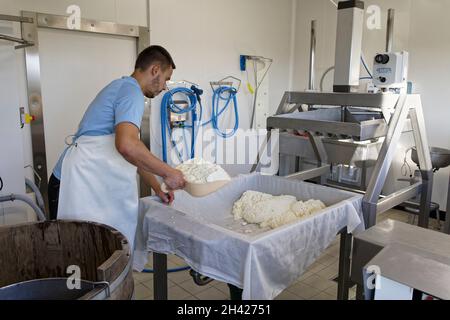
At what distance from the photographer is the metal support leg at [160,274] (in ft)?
6.20

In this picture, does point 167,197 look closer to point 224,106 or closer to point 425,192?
point 425,192

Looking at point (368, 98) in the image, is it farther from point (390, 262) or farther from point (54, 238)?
point (54, 238)

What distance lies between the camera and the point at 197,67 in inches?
159

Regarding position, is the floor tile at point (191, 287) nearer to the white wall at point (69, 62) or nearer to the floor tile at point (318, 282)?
the floor tile at point (318, 282)

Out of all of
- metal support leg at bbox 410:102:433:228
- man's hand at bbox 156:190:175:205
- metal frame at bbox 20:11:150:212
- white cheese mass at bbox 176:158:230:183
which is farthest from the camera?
metal frame at bbox 20:11:150:212

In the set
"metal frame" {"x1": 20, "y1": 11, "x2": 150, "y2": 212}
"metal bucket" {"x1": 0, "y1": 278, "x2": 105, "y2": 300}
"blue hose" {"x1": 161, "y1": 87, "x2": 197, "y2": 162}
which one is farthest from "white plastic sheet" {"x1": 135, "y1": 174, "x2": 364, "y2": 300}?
"blue hose" {"x1": 161, "y1": 87, "x2": 197, "y2": 162}

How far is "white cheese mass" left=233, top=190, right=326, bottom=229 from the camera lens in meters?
2.00

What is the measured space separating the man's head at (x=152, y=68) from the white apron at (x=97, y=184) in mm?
311

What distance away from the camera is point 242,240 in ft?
4.63

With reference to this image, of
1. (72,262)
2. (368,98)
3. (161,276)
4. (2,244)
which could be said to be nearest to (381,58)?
(368,98)

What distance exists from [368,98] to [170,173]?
1.22 m

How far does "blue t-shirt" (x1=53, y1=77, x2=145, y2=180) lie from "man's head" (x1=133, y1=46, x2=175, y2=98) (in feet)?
0.25

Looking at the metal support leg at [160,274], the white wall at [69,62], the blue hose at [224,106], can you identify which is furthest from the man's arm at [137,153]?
the blue hose at [224,106]

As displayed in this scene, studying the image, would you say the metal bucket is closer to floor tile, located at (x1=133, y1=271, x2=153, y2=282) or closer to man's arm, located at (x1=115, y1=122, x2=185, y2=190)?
man's arm, located at (x1=115, y1=122, x2=185, y2=190)
